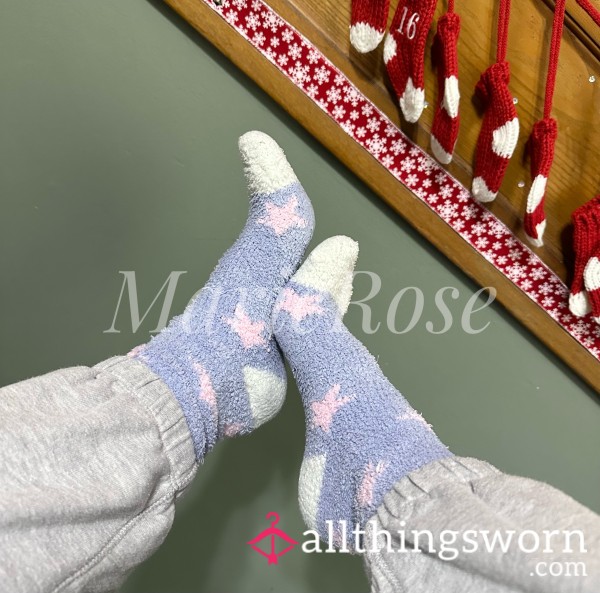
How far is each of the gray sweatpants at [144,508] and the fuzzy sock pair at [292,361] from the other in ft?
0.12

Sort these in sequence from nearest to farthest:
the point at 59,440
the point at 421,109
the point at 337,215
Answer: the point at 59,440 → the point at 421,109 → the point at 337,215

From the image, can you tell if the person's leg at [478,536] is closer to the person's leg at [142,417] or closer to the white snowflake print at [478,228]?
the person's leg at [142,417]

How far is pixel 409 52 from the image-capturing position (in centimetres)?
69

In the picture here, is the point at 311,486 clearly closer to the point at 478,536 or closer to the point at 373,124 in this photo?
the point at 478,536

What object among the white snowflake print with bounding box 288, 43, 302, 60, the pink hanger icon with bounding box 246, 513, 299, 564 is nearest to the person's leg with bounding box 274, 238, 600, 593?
the white snowflake print with bounding box 288, 43, 302, 60

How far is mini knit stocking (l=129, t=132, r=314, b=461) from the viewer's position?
58cm

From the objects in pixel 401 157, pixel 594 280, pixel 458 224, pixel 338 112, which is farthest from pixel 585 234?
pixel 338 112

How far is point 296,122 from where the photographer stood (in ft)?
2.54

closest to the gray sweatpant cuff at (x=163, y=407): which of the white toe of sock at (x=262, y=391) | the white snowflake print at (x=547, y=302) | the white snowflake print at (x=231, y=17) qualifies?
the white toe of sock at (x=262, y=391)

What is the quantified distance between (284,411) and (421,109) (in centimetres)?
49

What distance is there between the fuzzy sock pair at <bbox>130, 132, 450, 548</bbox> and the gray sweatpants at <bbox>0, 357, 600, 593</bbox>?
37mm

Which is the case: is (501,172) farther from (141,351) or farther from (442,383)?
(141,351)

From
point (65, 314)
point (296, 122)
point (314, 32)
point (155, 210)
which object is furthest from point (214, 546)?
point (314, 32)

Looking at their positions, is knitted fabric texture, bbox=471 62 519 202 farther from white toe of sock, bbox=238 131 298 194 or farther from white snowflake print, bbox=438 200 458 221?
white toe of sock, bbox=238 131 298 194
